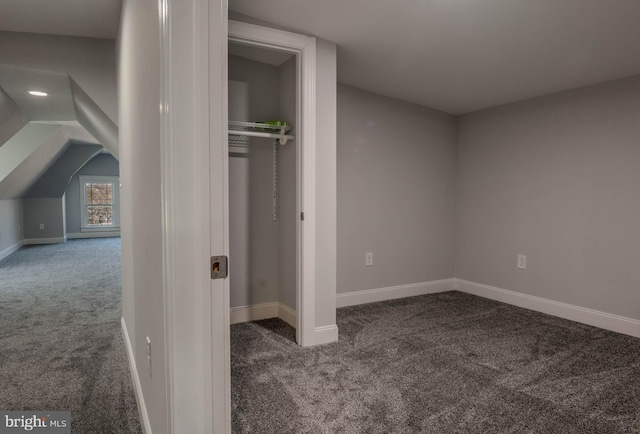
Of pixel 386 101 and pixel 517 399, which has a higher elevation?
pixel 386 101

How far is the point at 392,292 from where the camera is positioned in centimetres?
386

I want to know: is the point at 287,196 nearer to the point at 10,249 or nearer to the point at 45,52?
the point at 45,52

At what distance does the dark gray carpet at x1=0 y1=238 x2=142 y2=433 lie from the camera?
6.07 feet

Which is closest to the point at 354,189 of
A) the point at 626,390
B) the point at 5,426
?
the point at 626,390

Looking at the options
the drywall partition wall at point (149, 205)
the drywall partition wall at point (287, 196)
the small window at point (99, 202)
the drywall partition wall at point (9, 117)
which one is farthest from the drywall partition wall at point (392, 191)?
the small window at point (99, 202)

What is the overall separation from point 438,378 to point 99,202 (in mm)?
9872

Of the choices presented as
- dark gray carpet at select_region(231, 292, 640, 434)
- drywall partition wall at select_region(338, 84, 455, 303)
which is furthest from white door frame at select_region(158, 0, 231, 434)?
drywall partition wall at select_region(338, 84, 455, 303)

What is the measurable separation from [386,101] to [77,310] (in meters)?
3.50

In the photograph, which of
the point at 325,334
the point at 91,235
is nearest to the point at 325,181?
the point at 325,334

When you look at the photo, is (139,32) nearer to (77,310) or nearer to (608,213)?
(77,310)

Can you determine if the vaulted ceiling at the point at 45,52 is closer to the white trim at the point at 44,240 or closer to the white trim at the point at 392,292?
the white trim at the point at 392,292

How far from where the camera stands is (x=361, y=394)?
6.45ft

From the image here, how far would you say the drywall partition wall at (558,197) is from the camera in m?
2.98

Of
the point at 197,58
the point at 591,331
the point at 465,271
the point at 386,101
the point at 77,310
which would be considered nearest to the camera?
the point at 197,58
